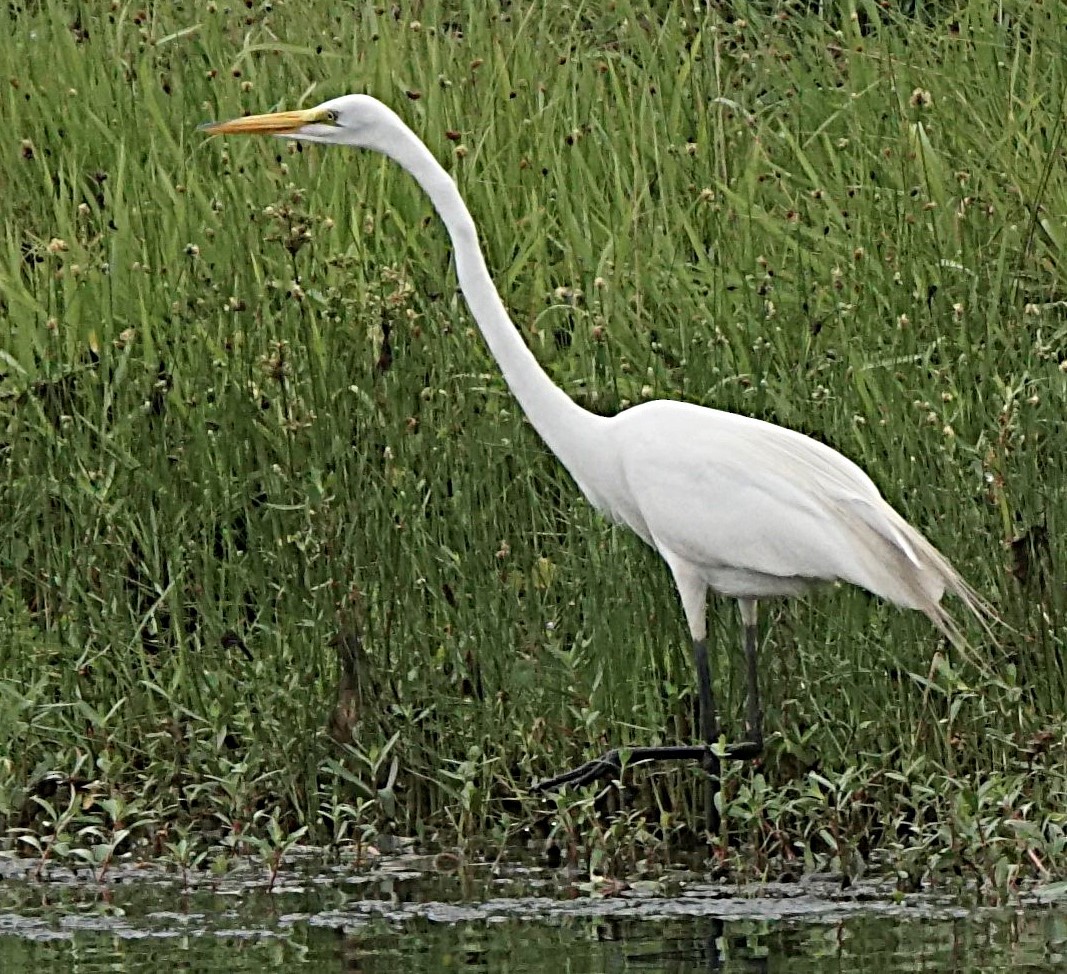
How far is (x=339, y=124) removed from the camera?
5.18 m

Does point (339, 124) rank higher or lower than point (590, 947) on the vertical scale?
higher

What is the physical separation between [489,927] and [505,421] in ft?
6.45

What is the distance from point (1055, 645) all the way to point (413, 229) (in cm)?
273

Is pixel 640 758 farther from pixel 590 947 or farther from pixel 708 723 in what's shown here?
pixel 590 947

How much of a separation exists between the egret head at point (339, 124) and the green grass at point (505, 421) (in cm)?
41

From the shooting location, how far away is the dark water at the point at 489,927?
12.6ft

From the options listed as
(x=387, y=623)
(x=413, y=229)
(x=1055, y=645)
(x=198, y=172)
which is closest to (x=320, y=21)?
(x=198, y=172)

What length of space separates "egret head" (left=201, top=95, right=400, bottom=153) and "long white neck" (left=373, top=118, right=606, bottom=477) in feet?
0.12

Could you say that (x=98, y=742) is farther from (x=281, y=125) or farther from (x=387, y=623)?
(x=281, y=125)

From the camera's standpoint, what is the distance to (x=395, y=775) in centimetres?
495

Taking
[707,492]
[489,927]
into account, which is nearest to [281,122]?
[707,492]

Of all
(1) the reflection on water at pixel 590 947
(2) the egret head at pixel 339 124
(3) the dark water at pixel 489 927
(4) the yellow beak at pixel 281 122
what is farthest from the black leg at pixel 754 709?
(4) the yellow beak at pixel 281 122

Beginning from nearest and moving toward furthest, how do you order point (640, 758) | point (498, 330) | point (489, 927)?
point (489, 927), point (640, 758), point (498, 330)

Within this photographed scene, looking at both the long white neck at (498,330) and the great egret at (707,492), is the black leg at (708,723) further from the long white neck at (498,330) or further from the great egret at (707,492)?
the long white neck at (498,330)
